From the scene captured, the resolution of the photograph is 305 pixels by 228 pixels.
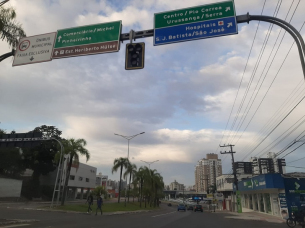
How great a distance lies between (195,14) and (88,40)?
4.71 meters

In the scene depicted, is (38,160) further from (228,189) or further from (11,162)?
(228,189)

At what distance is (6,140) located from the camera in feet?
65.4

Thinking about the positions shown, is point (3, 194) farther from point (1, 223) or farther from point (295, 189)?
point (295, 189)

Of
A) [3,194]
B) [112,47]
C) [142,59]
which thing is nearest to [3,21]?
[112,47]

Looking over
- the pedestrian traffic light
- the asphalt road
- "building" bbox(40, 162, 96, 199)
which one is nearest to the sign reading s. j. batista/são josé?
the pedestrian traffic light

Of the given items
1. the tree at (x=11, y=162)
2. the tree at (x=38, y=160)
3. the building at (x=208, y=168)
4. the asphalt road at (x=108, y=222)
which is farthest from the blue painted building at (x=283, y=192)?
the building at (x=208, y=168)

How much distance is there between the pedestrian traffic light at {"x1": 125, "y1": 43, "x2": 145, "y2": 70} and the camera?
998 cm

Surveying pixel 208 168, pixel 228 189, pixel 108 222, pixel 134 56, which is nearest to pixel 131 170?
pixel 228 189

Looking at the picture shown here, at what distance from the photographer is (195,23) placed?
9.80 meters

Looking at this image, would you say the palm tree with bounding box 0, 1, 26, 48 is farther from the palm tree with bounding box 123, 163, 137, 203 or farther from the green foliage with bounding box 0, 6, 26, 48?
the palm tree with bounding box 123, 163, 137, 203

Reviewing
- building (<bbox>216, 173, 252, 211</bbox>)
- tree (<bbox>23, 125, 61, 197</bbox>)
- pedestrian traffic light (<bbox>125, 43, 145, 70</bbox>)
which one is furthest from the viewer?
building (<bbox>216, 173, 252, 211</bbox>)

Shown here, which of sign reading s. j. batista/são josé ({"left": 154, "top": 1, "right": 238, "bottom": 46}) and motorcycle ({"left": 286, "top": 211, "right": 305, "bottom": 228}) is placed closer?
sign reading s. j. batista/são josé ({"left": 154, "top": 1, "right": 238, "bottom": 46})

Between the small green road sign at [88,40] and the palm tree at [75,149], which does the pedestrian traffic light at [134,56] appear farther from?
the palm tree at [75,149]

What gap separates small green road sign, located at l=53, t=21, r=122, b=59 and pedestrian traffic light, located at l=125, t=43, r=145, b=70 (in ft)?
2.31
